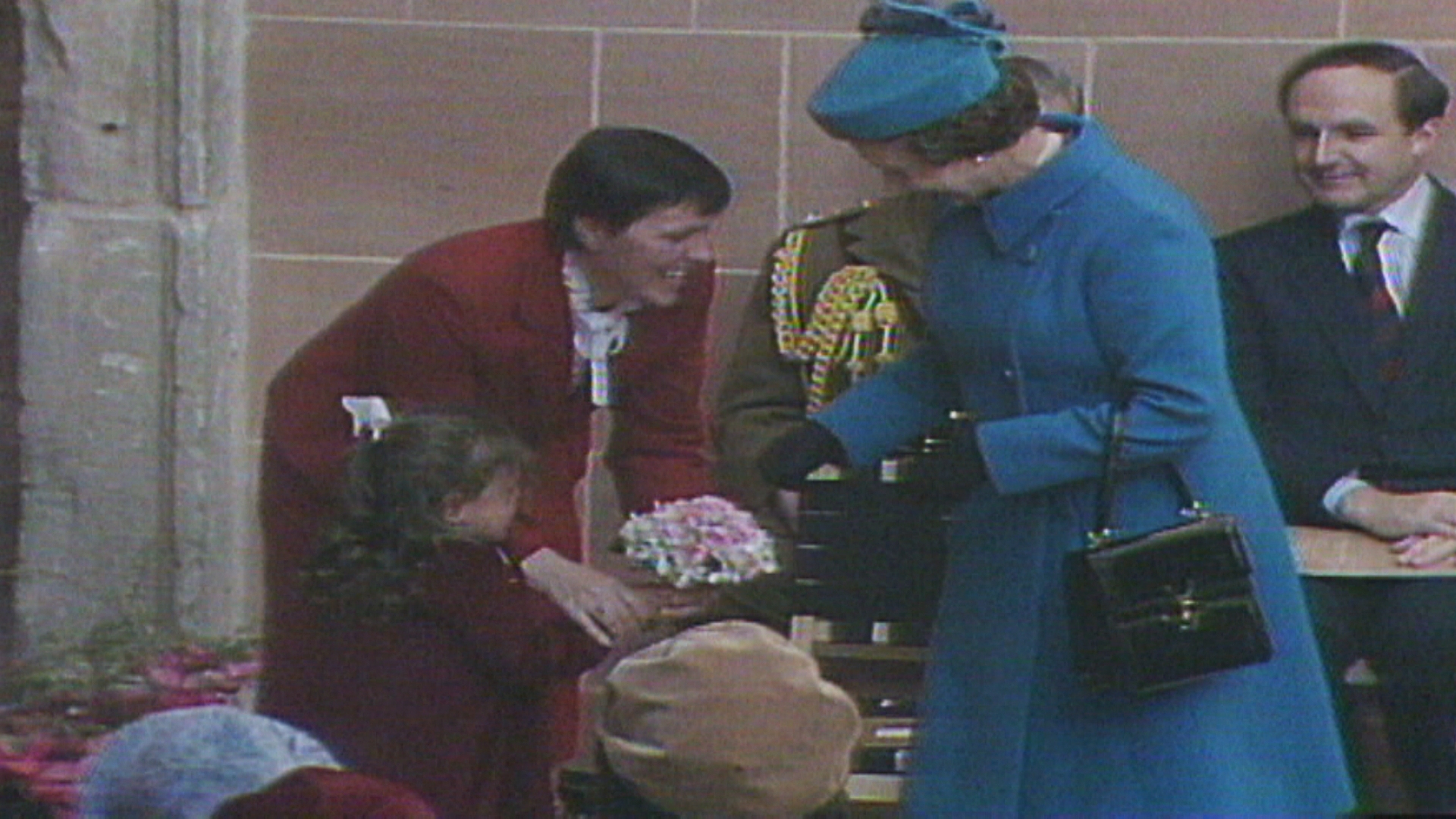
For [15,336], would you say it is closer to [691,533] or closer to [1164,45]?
[691,533]

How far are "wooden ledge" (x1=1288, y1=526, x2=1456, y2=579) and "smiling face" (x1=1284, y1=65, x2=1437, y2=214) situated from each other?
22.7 inches

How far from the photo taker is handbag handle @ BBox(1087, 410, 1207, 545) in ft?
17.0

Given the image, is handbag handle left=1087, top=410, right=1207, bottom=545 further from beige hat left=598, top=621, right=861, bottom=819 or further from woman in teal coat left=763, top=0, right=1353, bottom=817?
beige hat left=598, top=621, right=861, bottom=819

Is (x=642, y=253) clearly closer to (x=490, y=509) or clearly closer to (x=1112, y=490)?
(x=490, y=509)

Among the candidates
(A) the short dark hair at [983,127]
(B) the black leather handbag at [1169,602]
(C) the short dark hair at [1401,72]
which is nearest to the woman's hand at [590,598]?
(B) the black leather handbag at [1169,602]

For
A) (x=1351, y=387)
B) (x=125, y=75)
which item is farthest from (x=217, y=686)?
(x=1351, y=387)

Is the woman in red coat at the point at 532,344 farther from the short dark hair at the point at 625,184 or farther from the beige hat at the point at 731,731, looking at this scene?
the beige hat at the point at 731,731

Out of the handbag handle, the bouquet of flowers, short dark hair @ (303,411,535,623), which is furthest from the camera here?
the bouquet of flowers

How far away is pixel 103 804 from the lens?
4.07 meters

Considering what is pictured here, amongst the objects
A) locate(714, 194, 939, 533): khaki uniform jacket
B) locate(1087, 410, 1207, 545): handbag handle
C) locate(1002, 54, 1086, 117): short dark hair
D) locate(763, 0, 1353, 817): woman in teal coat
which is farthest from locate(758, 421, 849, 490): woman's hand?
locate(714, 194, 939, 533): khaki uniform jacket

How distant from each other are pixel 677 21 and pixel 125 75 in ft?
3.30

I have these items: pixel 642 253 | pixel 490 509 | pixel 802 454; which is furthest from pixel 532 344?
pixel 802 454

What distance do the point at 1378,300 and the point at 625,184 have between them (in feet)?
4.48

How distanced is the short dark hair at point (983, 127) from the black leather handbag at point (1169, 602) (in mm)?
447
